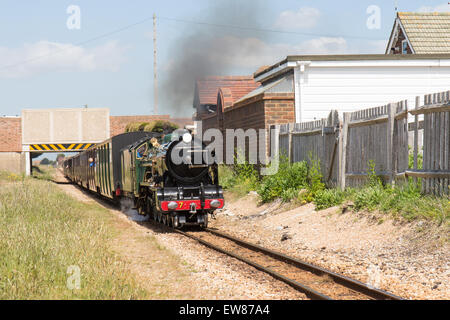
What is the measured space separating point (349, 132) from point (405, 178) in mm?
2934

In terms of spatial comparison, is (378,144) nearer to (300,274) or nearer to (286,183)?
(286,183)

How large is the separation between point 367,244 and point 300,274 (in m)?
1.89

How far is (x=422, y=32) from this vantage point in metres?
27.1

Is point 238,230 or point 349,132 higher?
point 349,132

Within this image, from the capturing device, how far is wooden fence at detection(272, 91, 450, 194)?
9.45 meters

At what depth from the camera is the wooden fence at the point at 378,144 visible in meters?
9.45

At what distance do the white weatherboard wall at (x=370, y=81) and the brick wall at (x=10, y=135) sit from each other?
2860 cm

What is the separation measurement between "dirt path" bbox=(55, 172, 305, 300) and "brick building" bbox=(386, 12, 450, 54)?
18937mm

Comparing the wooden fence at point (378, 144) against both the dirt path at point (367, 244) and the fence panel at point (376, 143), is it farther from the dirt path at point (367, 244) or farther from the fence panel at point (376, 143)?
the dirt path at point (367, 244)

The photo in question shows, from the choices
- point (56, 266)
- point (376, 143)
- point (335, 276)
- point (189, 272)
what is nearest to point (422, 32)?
point (376, 143)

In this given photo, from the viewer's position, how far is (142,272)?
850 centimetres

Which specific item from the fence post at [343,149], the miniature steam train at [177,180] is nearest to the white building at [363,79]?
the fence post at [343,149]
